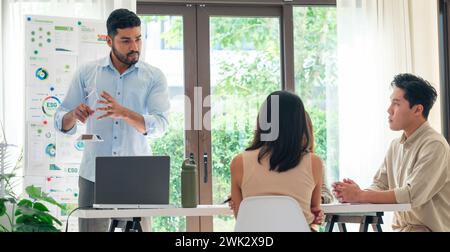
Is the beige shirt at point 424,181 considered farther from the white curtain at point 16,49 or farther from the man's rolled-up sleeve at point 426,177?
the white curtain at point 16,49

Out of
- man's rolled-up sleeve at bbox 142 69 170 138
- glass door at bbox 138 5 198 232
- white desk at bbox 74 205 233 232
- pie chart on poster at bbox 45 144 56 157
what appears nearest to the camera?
white desk at bbox 74 205 233 232

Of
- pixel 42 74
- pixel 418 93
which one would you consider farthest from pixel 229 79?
pixel 418 93

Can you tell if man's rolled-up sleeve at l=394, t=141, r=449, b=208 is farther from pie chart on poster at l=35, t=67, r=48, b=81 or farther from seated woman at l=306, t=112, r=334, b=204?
pie chart on poster at l=35, t=67, r=48, b=81

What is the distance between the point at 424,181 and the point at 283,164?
77 centimetres

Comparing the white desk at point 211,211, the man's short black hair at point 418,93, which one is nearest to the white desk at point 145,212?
the white desk at point 211,211

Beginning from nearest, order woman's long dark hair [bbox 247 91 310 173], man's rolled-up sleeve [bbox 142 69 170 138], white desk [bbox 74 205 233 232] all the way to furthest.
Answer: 1. woman's long dark hair [bbox 247 91 310 173]
2. white desk [bbox 74 205 233 232]
3. man's rolled-up sleeve [bbox 142 69 170 138]

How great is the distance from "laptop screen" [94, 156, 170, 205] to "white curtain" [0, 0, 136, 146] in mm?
2168

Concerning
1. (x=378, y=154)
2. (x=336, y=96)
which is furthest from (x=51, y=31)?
(x=378, y=154)

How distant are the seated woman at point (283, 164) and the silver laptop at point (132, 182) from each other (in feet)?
0.94

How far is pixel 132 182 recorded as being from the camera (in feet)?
7.55

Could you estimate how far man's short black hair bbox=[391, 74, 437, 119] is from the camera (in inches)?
110

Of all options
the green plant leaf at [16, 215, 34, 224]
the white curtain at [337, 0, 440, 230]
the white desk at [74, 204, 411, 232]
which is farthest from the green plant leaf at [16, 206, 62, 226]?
the white curtain at [337, 0, 440, 230]

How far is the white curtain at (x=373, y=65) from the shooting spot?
466cm

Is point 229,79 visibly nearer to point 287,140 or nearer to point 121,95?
point 121,95
